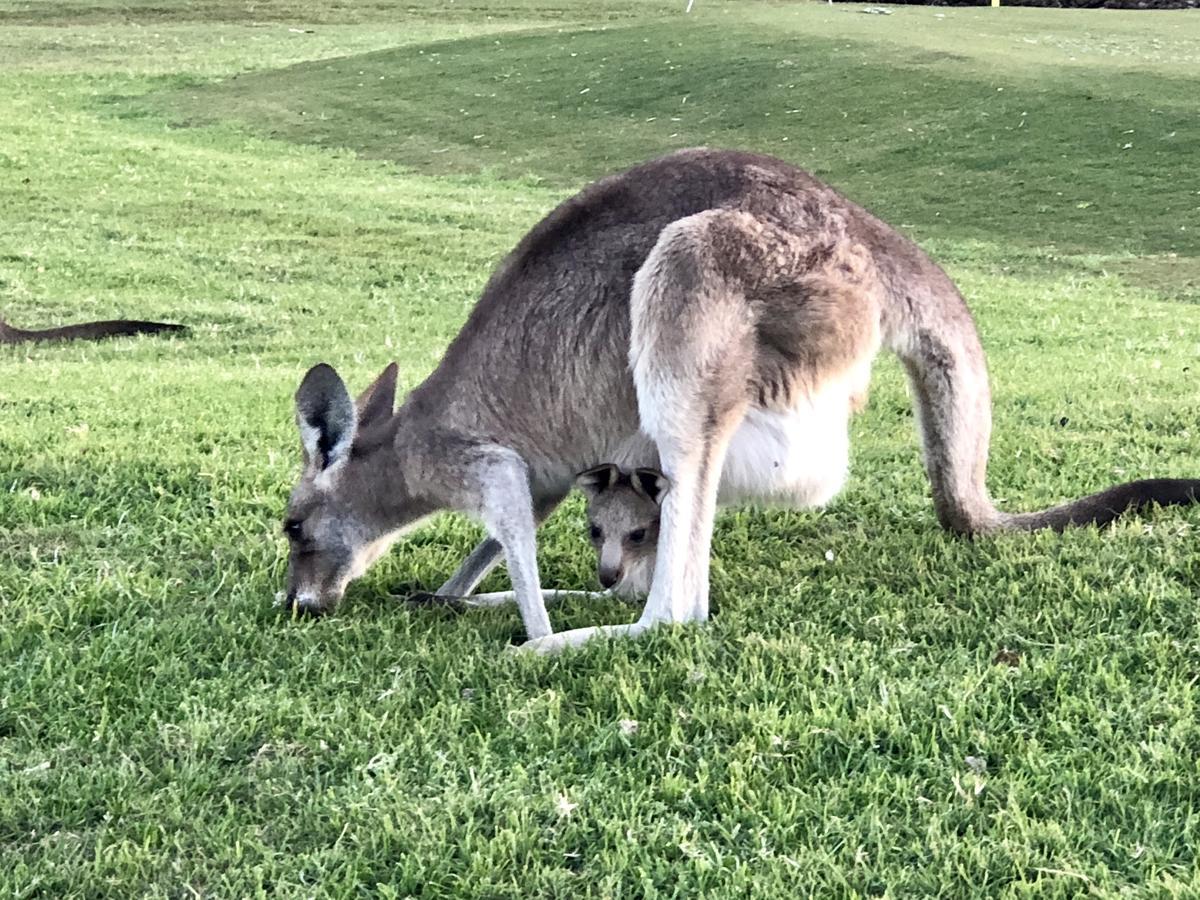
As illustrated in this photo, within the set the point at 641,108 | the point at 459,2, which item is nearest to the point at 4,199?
the point at 641,108

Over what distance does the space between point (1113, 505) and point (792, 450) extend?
3.46 ft

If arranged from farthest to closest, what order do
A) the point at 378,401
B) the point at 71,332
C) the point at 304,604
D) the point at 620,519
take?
the point at 71,332 < the point at 378,401 < the point at 620,519 < the point at 304,604

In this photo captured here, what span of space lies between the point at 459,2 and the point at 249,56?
12.8 m

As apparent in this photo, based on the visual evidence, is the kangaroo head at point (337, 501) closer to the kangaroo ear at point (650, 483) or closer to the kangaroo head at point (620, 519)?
the kangaroo head at point (620, 519)

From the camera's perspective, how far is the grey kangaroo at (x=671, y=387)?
3438mm

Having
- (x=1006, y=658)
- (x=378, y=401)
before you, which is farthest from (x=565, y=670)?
(x=378, y=401)

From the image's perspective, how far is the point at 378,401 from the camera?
4.00 metres

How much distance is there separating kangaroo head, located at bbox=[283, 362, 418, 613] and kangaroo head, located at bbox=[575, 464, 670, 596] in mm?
588

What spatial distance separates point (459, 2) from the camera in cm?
3925

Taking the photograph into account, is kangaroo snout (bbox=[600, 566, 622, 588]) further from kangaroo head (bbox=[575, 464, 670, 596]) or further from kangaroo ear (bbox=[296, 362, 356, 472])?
kangaroo ear (bbox=[296, 362, 356, 472])

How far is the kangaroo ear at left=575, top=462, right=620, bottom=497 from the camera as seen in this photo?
3.76m

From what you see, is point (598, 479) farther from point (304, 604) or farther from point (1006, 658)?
point (1006, 658)

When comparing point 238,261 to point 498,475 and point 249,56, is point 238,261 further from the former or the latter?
point 249,56

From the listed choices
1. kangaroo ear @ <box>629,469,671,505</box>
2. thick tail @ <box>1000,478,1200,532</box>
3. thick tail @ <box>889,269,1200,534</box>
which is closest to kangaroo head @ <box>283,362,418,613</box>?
kangaroo ear @ <box>629,469,671,505</box>
